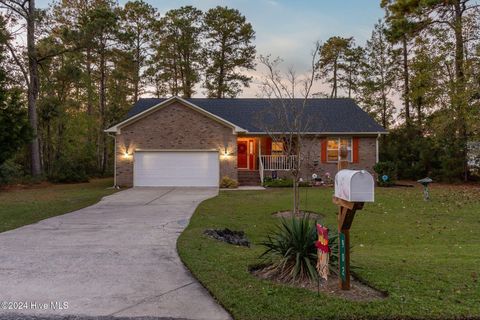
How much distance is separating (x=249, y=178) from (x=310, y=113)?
5.57 m

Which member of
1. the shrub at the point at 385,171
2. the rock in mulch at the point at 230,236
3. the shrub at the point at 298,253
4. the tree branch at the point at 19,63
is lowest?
the rock in mulch at the point at 230,236

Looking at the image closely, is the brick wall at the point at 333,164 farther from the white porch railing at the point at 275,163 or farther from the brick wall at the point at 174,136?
the brick wall at the point at 174,136

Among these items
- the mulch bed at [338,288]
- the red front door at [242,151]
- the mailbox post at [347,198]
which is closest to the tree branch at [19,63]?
the red front door at [242,151]

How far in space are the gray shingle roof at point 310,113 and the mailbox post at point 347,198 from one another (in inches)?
625

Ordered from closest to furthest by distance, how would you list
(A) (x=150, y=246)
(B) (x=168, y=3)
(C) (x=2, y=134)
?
(A) (x=150, y=246) → (C) (x=2, y=134) → (B) (x=168, y=3)

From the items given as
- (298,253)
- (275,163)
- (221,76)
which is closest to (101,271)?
(298,253)

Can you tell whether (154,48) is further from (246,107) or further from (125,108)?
(246,107)

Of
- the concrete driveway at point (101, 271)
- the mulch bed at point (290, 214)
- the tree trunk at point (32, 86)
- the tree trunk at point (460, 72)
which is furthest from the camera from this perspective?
the tree trunk at point (32, 86)

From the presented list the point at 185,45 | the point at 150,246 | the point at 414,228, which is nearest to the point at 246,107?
the point at 185,45

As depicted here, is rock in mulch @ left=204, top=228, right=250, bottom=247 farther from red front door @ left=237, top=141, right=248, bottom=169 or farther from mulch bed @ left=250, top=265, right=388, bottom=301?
red front door @ left=237, top=141, right=248, bottom=169

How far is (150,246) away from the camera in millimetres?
6457

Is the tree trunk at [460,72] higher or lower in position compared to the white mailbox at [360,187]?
higher

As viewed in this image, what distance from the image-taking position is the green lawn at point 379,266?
358 cm

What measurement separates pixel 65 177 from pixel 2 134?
5.15 meters
